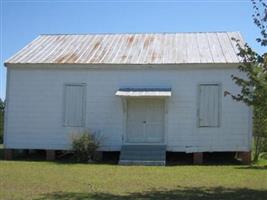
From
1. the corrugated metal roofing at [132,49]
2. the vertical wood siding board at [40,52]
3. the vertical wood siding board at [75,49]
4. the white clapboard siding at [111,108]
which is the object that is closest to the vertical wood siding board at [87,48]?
the corrugated metal roofing at [132,49]

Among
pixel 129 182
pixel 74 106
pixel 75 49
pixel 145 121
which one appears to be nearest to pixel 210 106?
pixel 145 121

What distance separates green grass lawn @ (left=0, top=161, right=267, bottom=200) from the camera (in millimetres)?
12398

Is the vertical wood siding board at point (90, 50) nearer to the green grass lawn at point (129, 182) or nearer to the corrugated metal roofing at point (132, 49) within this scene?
the corrugated metal roofing at point (132, 49)

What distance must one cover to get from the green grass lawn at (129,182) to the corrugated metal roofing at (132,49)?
470cm

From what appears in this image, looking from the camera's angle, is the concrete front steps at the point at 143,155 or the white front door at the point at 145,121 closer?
the concrete front steps at the point at 143,155

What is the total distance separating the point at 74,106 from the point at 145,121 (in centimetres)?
297

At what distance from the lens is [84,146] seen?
826 inches

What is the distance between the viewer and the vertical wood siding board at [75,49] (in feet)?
74.5

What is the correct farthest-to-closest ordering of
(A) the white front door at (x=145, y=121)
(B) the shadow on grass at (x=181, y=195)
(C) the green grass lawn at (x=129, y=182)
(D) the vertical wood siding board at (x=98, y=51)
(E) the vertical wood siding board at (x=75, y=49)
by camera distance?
(E) the vertical wood siding board at (x=75, y=49) < (D) the vertical wood siding board at (x=98, y=51) < (A) the white front door at (x=145, y=121) < (C) the green grass lawn at (x=129, y=182) < (B) the shadow on grass at (x=181, y=195)

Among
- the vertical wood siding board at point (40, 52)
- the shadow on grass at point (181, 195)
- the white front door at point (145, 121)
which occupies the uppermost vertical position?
the vertical wood siding board at point (40, 52)

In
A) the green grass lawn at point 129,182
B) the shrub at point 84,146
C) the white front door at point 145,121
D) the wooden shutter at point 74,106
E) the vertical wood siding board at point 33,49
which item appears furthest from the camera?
the vertical wood siding board at point 33,49

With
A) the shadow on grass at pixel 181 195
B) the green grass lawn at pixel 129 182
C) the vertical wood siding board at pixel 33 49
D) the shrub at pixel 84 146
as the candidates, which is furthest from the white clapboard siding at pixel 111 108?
the shadow on grass at pixel 181 195

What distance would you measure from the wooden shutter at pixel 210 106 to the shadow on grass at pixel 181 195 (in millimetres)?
8222

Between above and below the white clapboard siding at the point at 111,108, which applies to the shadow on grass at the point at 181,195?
below
